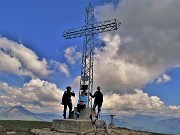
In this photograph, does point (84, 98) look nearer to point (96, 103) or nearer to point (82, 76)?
point (96, 103)

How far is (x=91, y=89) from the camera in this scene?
21188 mm

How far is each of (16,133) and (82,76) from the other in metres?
8.30

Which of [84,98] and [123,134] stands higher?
[84,98]

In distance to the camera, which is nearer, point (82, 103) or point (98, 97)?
point (98, 97)

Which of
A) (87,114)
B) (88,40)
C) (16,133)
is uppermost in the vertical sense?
(88,40)

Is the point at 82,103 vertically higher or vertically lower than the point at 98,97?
lower

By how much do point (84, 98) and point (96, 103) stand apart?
167cm

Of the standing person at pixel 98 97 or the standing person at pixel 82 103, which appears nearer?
the standing person at pixel 98 97

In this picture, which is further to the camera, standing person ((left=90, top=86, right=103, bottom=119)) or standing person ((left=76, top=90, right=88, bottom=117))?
standing person ((left=76, top=90, right=88, bottom=117))

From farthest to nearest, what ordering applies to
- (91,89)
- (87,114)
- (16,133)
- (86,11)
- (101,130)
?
(86,11) → (91,89) → (87,114) → (101,130) → (16,133)

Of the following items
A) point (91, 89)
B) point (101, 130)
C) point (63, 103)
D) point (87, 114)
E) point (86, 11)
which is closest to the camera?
point (101, 130)

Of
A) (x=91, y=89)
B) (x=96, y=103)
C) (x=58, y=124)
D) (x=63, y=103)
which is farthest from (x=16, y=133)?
(x=91, y=89)

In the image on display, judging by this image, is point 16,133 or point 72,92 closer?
point 16,133

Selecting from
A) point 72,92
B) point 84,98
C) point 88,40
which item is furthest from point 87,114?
point 88,40
